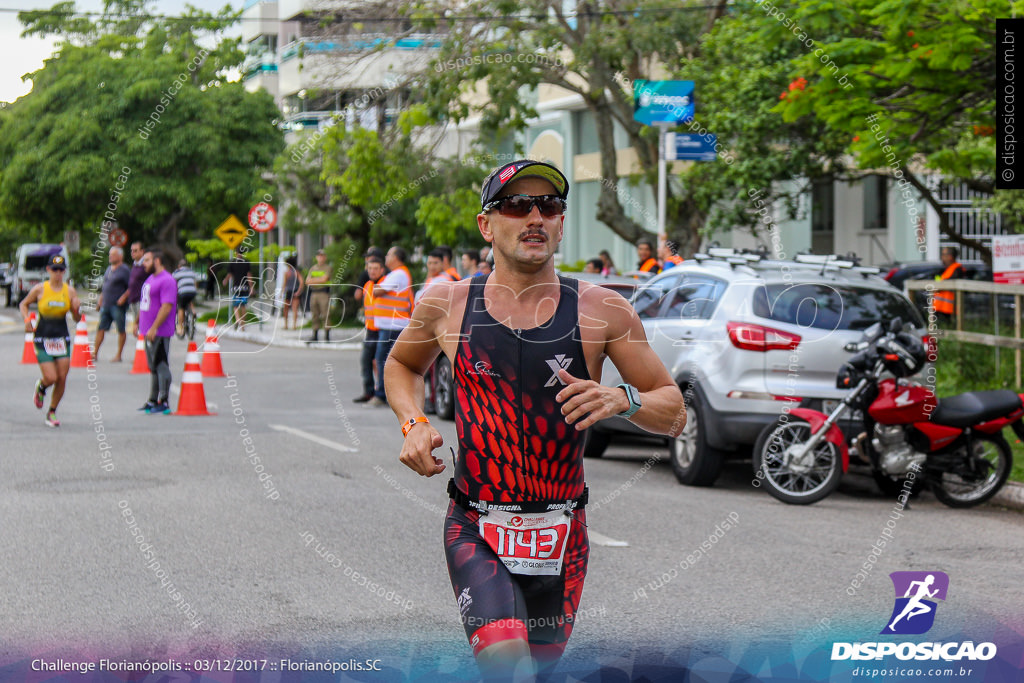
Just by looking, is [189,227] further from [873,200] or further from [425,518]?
[425,518]

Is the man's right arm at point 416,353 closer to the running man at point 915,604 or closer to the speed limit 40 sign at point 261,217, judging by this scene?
the running man at point 915,604

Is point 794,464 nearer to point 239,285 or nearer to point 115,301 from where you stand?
point 239,285

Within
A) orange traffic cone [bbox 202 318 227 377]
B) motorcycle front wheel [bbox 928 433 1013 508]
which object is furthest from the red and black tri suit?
orange traffic cone [bbox 202 318 227 377]

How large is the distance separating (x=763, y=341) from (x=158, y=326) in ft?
24.9

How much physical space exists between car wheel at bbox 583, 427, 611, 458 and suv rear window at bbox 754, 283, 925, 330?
251 centimetres

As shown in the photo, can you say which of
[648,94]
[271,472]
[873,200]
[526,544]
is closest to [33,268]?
[873,200]

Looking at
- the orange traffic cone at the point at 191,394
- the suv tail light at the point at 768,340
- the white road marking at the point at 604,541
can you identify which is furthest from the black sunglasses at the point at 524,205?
the orange traffic cone at the point at 191,394

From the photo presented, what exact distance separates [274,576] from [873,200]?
25.6 metres

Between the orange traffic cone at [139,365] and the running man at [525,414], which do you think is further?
the orange traffic cone at [139,365]

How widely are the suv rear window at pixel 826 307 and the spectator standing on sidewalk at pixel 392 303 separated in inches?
219

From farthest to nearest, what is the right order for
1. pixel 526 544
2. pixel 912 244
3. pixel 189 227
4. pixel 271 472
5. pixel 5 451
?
1. pixel 189 227
2. pixel 912 244
3. pixel 5 451
4. pixel 271 472
5. pixel 526 544

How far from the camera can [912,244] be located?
97.2ft

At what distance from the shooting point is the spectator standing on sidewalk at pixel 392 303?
15258mm

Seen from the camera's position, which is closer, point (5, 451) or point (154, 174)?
point (5, 451)
